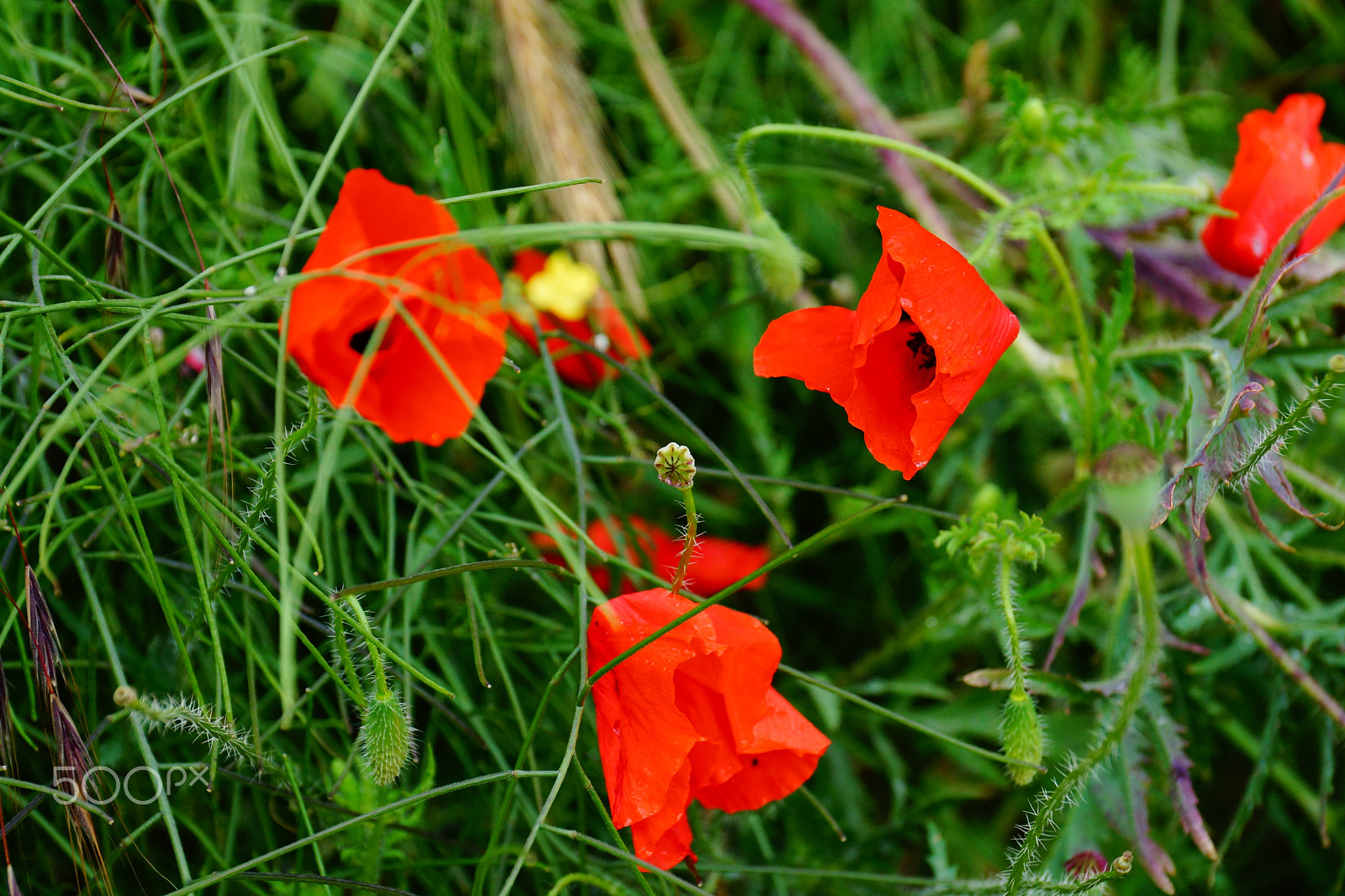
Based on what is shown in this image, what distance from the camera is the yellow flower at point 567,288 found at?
694 mm

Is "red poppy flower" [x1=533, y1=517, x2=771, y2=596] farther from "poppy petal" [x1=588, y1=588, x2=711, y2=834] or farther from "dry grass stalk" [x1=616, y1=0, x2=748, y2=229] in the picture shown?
"dry grass stalk" [x1=616, y1=0, x2=748, y2=229]

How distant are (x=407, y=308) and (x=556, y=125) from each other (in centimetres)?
30

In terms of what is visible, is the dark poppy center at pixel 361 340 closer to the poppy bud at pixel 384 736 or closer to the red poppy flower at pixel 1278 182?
the poppy bud at pixel 384 736

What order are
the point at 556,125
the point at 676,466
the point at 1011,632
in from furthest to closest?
the point at 556,125, the point at 1011,632, the point at 676,466

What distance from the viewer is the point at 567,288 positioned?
0.71 m

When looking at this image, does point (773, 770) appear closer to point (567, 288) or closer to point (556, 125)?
point (567, 288)

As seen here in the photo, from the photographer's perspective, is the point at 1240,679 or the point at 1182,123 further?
the point at 1182,123

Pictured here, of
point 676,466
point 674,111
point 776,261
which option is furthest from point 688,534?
point 674,111

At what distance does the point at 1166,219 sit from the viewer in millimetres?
775

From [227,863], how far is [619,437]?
0.37 m

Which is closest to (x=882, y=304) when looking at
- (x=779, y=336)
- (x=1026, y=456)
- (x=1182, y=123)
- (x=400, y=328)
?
(x=779, y=336)

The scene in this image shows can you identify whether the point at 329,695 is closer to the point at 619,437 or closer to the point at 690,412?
the point at 619,437

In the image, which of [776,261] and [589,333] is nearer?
[776,261]
